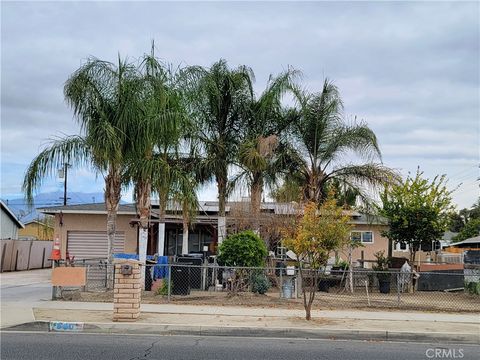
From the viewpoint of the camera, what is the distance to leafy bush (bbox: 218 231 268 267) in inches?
651

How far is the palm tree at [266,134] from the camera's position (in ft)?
66.6

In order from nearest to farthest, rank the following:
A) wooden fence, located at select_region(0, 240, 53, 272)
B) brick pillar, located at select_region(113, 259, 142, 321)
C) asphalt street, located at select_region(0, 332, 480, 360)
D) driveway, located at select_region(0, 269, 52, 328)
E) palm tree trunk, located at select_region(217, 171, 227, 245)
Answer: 1. asphalt street, located at select_region(0, 332, 480, 360)
2. brick pillar, located at select_region(113, 259, 142, 321)
3. driveway, located at select_region(0, 269, 52, 328)
4. palm tree trunk, located at select_region(217, 171, 227, 245)
5. wooden fence, located at select_region(0, 240, 53, 272)

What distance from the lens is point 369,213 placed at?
21.7m

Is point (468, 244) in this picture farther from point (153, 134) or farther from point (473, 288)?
point (153, 134)

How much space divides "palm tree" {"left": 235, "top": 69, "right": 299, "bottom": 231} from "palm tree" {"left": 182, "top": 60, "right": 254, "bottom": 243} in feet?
1.44

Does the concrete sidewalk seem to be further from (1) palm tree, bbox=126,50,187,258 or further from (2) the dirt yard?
(1) palm tree, bbox=126,50,187,258

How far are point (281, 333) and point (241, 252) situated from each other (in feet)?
18.1

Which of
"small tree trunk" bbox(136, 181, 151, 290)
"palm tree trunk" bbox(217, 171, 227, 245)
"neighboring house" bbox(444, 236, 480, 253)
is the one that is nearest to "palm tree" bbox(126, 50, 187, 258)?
"small tree trunk" bbox(136, 181, 151, 290)

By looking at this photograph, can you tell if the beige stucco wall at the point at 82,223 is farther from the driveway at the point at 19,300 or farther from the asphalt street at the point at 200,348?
the asphalt street at the point at 200,348

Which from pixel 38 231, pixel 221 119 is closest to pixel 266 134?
pixel 221 119

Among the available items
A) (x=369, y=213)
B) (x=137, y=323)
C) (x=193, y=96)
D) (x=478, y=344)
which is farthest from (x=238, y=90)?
(x=478, y=344)

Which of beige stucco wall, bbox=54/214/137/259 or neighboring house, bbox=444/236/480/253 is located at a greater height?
beige stucco wall, bbox=54/214/137/259

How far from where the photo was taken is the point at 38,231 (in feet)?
201

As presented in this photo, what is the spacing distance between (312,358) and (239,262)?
7734mm
